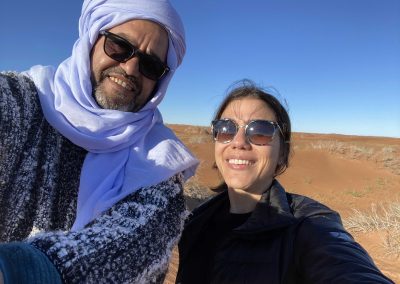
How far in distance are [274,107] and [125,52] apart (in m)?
1.07

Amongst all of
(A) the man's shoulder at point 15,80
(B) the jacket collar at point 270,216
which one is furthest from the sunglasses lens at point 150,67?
(B) the jacket collar at point 270,216

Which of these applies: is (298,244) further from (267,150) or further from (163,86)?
(163,86)

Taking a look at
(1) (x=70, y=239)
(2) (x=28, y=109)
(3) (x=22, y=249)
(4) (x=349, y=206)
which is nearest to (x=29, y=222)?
(2) (x=28, y=109)

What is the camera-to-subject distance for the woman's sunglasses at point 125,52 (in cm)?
201

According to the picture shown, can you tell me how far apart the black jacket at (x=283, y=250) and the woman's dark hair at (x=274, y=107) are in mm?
468

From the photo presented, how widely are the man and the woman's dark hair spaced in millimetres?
588

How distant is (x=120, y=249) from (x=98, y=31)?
1289 mm

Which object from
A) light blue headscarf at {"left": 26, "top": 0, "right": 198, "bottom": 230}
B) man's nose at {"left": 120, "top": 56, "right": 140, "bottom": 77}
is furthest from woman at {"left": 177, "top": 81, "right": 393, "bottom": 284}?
man's nose at {"left": 120, "top": 56, "right": 140, "bottom": 77}

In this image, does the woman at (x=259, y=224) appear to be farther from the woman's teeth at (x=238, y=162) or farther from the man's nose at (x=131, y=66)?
the man's nose at (x=131, y=66)

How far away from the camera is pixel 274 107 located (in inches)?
104

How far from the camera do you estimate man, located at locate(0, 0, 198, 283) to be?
1131 millimetres

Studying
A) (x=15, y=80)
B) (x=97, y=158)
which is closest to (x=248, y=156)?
(x=97, y=158)

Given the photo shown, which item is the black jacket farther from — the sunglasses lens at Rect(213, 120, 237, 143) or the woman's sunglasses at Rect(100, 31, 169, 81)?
the woman's sunglasses at Rect(100, 31, 169, 81)

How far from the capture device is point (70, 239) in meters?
1.10
